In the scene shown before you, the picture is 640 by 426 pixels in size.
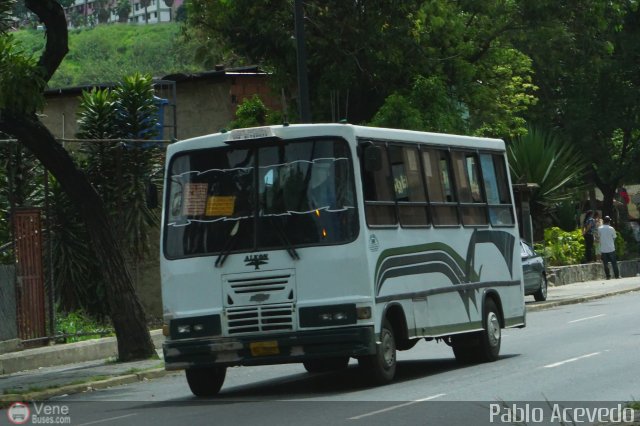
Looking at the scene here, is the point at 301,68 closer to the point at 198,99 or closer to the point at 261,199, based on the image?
the point at 261,199

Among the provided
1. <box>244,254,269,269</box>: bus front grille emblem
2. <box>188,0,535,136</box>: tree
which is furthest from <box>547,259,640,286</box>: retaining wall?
<box>244,254,269,269</box>: bus front grille emblem

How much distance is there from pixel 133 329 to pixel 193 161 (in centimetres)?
517

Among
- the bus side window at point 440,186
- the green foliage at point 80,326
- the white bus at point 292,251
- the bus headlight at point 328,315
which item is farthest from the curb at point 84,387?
the bus side window at point 440,186

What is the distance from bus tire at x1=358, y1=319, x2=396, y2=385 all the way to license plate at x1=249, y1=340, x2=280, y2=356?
3.35 ft

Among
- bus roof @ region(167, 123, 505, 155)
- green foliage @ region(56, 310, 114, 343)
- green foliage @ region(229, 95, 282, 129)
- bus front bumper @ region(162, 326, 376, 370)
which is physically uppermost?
green foliage @ region(229, 95, 282, 129)

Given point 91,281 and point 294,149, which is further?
point 91,281

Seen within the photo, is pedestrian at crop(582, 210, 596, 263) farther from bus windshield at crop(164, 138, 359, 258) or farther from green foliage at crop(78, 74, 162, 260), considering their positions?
bus windshield at crop(164, 138, 359, 258)

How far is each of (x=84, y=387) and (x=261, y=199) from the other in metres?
3.76

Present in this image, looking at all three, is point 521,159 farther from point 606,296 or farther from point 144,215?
point 144,215

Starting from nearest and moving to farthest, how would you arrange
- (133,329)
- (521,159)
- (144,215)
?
1. (133,329)
2. (144,215)
3. (521,159)

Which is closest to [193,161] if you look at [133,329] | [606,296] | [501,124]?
[133,329]

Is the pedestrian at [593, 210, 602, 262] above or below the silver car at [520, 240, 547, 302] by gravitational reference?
above

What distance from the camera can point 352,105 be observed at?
3294 cm

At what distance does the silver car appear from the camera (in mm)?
32438
